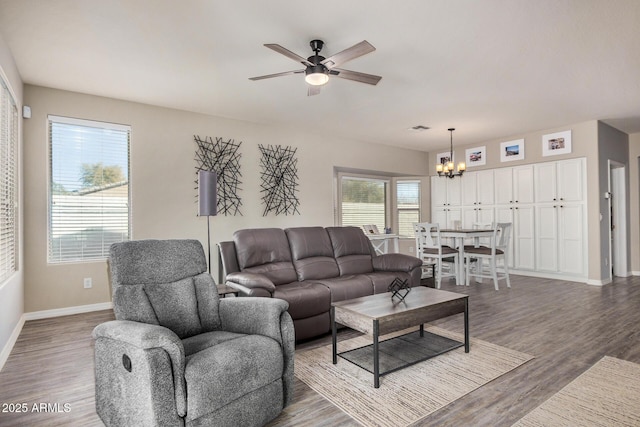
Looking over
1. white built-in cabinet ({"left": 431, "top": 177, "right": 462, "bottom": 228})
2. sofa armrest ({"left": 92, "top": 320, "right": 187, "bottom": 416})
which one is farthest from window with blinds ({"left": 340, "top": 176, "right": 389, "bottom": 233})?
sofa armrest ({"left": 92, "top": 320, "right": 187, "bottom": 416})

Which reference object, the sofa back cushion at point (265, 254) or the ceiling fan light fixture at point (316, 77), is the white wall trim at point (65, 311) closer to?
the sofa back cushion at point (265, 254)

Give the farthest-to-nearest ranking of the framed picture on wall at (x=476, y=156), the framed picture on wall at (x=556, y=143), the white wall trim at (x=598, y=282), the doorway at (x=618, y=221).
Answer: the framed picture on wall at (x=476, y=156) → the doorway at (x=618, y=221) → the framed picture on wall at (x=556, y=143) → the white wall trim at (x=598, y=282)

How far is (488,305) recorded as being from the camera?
4.25 metres

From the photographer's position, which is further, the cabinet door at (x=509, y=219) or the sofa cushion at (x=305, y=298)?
the cabinet door at (x=509, y=219)

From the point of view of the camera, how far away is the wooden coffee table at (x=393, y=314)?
2.27 m

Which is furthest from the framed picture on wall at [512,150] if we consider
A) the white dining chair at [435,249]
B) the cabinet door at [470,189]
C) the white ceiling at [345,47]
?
the white dining chair at [435,249]

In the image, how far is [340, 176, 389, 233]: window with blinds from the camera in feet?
23.2

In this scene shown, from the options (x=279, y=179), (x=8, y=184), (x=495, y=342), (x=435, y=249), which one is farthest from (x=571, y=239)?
(x=8, y=184)

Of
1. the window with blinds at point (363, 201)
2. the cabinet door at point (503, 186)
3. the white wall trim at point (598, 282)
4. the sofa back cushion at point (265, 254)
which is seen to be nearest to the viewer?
the sofa back cushion at point (265, 254)

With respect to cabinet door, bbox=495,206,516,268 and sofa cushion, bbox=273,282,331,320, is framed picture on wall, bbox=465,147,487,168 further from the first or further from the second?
sofa cushion, bbox=273,282,331,320

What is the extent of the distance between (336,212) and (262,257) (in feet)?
11.0

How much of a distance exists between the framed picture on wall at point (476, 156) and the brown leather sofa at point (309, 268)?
3.93m

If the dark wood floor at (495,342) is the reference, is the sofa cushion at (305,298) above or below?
above

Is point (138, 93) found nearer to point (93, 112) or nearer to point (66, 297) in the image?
point (93, 112)
